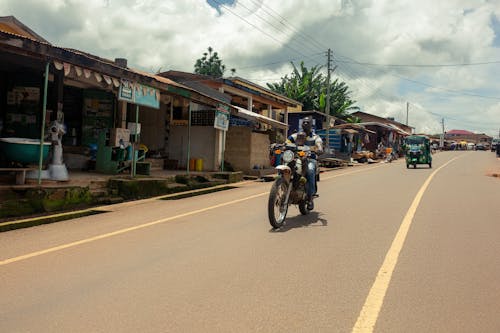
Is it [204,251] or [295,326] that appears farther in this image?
[204,251]

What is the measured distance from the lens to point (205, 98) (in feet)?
48.7

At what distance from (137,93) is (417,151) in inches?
820

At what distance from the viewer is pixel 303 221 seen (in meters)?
7.75

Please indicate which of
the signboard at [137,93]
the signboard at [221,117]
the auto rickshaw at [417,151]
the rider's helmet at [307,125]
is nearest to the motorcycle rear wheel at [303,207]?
the rider's helmet at [307,125]

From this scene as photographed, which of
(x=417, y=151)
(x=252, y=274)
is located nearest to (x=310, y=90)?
(x=417, y=151)

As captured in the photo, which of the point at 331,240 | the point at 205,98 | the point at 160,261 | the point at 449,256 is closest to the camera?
the point at 160,261

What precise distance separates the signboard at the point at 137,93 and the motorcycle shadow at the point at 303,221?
563 centimetres

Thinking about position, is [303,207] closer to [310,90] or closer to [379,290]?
[379,290]

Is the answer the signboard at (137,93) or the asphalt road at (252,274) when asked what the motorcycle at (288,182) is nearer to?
the asphalt road at (252,274)

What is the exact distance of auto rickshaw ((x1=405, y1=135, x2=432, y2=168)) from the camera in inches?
1078

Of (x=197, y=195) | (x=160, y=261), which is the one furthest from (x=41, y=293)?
(x=197, y=195)

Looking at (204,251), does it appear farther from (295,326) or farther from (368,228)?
(368,228)

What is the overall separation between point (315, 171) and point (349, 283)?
4.08 metres

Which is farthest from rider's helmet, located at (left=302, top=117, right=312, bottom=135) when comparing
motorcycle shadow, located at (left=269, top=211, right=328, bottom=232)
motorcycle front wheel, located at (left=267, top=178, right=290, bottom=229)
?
motorcycle shadow, located at (left=269, top=211, right=328, bottom=232)
